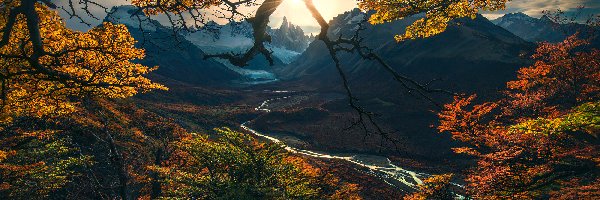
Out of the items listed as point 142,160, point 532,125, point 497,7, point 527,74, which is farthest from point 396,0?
point 527,74

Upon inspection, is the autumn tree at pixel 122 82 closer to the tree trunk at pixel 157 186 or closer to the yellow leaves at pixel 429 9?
the yellow leaves at pixel 429 9

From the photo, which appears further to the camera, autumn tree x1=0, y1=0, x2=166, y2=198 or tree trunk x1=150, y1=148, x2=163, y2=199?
tree trunk x1=150, y1=148, x2=163, y2=199

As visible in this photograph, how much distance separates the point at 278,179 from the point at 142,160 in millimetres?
A: 14041

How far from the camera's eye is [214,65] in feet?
616

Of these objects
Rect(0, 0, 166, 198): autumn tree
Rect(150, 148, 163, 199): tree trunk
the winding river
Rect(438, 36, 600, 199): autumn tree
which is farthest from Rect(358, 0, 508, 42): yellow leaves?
the winding river

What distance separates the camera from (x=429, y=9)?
26.0ft

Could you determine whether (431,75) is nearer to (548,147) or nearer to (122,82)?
(548,147)

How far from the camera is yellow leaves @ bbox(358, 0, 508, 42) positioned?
7.82m

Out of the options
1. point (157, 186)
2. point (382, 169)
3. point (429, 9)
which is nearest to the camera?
point (429, 9)

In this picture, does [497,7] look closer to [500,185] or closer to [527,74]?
[500,185]

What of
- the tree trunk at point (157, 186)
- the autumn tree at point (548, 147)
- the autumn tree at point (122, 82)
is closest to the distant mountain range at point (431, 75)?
the autumn tree at point (548, 147)

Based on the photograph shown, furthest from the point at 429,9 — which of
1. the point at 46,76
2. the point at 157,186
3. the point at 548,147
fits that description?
the point at 157,186

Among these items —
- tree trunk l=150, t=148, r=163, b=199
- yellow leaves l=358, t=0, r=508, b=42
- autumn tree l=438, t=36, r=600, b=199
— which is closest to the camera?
yellow leaves l=358, t=0, r=508, b=42

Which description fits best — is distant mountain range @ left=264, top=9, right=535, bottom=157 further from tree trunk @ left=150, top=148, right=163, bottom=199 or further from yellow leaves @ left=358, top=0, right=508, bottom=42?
yellow leaves @ left=358, top=0, right=508, bottom=42
